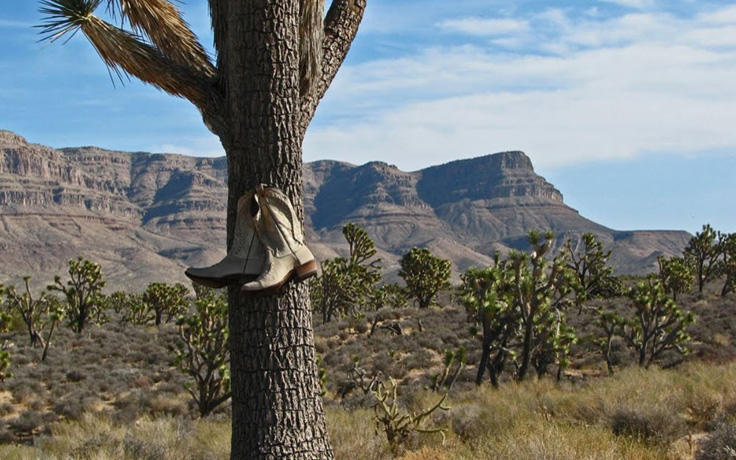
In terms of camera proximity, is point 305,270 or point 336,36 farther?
point 336,36

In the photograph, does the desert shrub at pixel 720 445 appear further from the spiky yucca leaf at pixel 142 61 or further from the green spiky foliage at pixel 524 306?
the green spiky foliage at pixel 524 306

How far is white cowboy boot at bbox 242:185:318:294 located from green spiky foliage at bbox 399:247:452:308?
3220 centimetres

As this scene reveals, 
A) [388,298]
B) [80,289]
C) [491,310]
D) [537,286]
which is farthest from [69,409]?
[388,298]

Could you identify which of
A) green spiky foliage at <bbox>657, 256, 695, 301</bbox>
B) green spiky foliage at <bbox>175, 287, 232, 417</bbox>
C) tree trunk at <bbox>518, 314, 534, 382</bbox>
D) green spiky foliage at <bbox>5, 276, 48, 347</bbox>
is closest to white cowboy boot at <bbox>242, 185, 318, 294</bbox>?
tree trunk at <bbox>518, 314, 534, 382</bbox>

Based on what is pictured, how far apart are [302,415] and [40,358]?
22.7 meters

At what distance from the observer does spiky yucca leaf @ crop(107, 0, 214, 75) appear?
18.5 feet

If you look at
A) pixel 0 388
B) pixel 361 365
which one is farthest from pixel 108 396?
pixel 361 365

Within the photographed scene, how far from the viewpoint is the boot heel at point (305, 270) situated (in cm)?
478

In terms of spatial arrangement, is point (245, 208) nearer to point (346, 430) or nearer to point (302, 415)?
point (302, 415)

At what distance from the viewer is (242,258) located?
4844 millimetres

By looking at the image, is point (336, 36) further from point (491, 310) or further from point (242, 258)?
point (491, 310)

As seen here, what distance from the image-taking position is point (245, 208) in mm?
4891

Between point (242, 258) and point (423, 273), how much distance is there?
32987 millimetres

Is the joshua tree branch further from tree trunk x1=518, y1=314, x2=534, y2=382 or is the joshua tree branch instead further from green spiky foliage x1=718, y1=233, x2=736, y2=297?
green spiky foliage x1=718, y1=233, x2=736, y2=297
